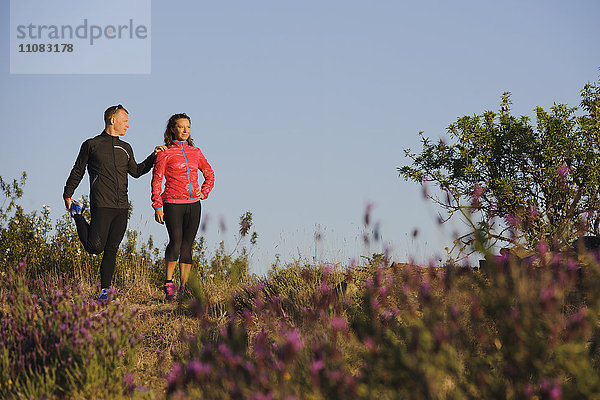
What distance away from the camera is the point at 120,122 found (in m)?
6.82

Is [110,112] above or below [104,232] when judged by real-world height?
above

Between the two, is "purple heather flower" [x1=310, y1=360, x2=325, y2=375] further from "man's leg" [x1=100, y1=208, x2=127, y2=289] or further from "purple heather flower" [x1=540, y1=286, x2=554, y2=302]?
"man's leg" [x1=100, y1=208, x2=127, y2=289]

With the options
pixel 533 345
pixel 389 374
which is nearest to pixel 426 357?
pixel 389 374

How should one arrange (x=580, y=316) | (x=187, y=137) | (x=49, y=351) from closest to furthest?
(x=580, y=316)
(x=49, y=351)
(x=187, y=137)

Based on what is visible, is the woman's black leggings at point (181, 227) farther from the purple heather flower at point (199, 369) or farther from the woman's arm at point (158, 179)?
the purple heather flower at point (199, 369)

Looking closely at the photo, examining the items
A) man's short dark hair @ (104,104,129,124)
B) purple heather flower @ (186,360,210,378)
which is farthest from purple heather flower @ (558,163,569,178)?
man's short dark hair @ (104,104,129,124)

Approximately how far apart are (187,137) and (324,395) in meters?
4.85

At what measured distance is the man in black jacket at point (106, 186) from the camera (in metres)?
6.61

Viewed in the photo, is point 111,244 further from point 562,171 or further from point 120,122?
point 562,171

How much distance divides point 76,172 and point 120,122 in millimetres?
724

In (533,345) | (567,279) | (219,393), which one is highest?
(567,279)

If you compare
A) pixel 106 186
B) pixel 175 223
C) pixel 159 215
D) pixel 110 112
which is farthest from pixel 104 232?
pixel 110 112

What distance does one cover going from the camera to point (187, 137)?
282 inches

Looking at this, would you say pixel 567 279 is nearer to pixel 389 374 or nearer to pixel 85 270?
pixel 389 374
